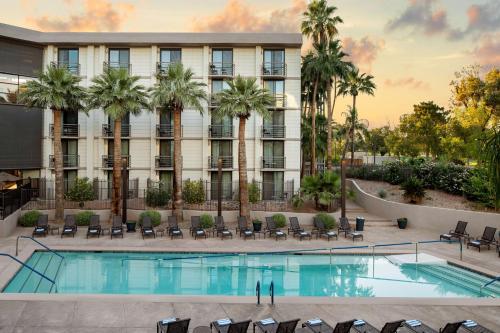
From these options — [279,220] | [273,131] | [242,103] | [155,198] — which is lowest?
[279,220]

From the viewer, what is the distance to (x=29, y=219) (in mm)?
24469

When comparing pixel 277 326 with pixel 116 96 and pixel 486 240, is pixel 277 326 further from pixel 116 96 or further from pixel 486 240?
pixel 116 96

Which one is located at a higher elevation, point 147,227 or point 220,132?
point 220,132

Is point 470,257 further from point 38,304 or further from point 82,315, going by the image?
point 38,304

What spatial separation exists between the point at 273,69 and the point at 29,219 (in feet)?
70.1

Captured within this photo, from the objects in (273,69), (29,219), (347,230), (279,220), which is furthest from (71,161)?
(347,230)

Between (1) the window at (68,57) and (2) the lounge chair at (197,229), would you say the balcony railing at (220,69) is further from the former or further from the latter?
(2) the lounge chair at (197,229)

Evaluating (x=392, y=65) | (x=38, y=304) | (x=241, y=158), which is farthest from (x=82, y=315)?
(x=392, y=65)

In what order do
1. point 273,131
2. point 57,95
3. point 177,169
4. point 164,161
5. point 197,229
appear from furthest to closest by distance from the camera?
point 273,131
point 164,161
point 177,169
point 57,95
point 197,229

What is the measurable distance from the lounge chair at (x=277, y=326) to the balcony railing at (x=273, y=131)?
78.9 ft

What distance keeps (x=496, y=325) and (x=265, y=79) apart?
25.8 metres

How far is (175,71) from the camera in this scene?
83.5ft

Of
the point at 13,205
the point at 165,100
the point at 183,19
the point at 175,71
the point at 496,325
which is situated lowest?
the point at 496,325

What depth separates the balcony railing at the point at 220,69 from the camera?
33.0 metres
